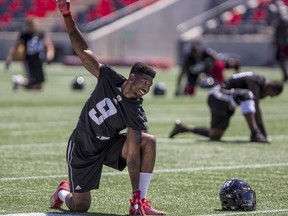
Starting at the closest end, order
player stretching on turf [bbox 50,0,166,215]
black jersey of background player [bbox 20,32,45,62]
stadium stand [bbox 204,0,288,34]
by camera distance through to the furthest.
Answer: player stretching on turf [bbox 50,0,166,215], black jersey of background player [bbox 20,32,45,62], stadium stand [bbox 204,0,288,34]

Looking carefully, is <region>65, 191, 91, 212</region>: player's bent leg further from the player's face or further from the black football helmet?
the black football helmet

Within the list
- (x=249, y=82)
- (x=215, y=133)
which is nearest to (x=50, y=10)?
(x=215, y=133)

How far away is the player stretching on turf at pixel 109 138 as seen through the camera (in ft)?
25.4

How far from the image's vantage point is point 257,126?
1373 cm

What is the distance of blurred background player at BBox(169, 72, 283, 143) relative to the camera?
13570 millimetres

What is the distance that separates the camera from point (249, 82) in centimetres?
1371

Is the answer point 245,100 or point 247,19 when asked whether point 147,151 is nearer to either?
point 245,100

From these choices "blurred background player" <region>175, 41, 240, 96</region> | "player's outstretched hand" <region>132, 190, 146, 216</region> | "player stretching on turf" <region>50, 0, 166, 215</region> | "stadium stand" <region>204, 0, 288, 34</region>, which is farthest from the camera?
"stadium stand" <region>204, 0, 288, 34</region>

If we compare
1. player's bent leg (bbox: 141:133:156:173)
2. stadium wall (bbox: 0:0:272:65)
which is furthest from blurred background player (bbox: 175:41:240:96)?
stadium wall (bbox: 0:0:272:65)

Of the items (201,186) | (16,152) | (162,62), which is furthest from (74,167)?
(162,62)

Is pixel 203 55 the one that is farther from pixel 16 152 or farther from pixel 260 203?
pixel 260 203

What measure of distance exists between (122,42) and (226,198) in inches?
A: 1403

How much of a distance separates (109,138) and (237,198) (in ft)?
3.75

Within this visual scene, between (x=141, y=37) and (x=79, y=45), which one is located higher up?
(x=79, y=45)
